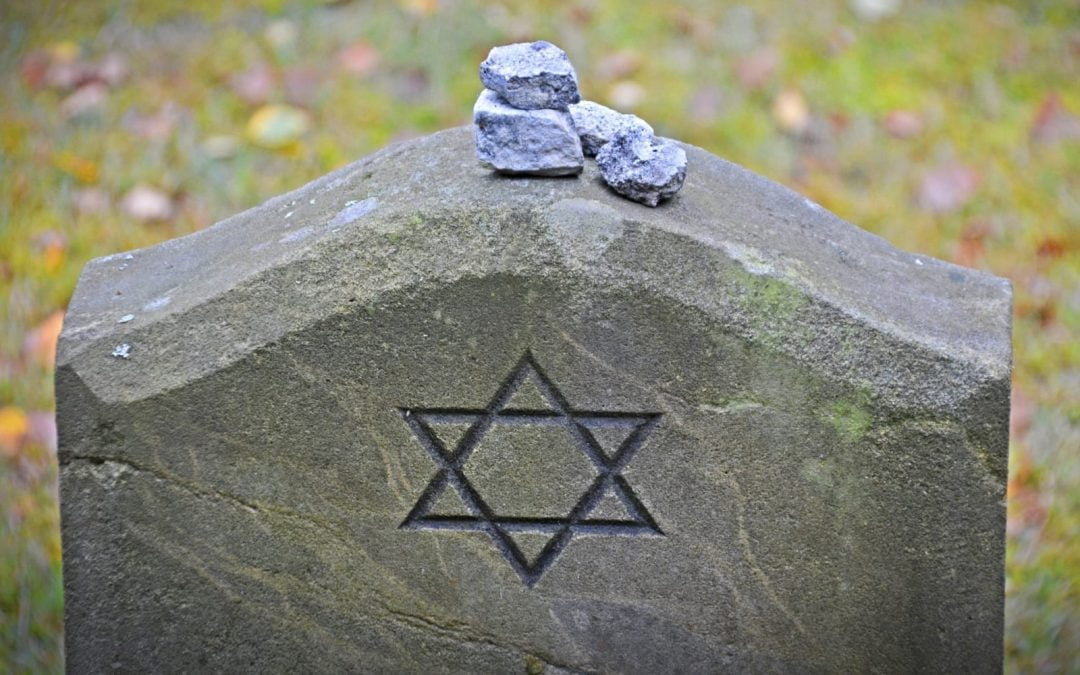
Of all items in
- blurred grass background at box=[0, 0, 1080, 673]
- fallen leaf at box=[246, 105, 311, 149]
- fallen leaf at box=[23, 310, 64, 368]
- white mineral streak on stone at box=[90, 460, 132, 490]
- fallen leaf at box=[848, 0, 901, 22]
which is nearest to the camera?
white mineral streak on stone at box=[90, 460, 132, 490]

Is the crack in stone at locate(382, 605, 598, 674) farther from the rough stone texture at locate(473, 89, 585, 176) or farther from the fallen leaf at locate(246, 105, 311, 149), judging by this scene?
the fallen leaf at locate(246, 105, 311, 149)

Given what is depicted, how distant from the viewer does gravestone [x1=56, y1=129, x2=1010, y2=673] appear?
5.65 ft

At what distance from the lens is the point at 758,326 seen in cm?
172

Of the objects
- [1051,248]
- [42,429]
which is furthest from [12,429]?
[1051,248]

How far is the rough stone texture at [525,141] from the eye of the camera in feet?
5.67

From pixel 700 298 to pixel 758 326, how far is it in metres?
0.09

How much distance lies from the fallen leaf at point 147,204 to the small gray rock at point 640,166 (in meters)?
2.08

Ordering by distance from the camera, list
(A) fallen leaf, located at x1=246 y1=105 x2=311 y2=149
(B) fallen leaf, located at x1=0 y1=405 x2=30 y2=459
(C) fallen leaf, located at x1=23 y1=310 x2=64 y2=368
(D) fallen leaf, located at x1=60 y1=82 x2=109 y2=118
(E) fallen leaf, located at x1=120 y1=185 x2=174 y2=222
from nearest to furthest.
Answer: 1. (B) fallen leaf, located at x1=0 y1=405 x2=30 y2=459
2. (C) fallen leaf, located at x1=23 y1=310 x2=64 y2=368
3. (E) fallen leaf, located at x1=120 y1=185 x2=174 y2=222
4. (A) fallen leaf, located at x1=246 y1=105 x2=311 y2=149
5. (D) fallen leaf, located at x1=60 y1=82 x2=109 y2=118

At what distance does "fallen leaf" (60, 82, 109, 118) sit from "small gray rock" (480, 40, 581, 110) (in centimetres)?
250

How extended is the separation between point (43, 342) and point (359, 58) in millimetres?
1368

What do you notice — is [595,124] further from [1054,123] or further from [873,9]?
[873,9]

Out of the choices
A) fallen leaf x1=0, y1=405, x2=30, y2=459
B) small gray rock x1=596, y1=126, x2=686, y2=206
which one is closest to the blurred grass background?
fallen leaf x1=0, y1=405, x2=30, y2=459

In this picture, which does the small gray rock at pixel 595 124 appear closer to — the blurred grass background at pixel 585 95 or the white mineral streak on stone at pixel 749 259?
the white mineral streak on stone at pixel 749 259

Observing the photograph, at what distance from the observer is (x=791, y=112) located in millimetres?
3824
